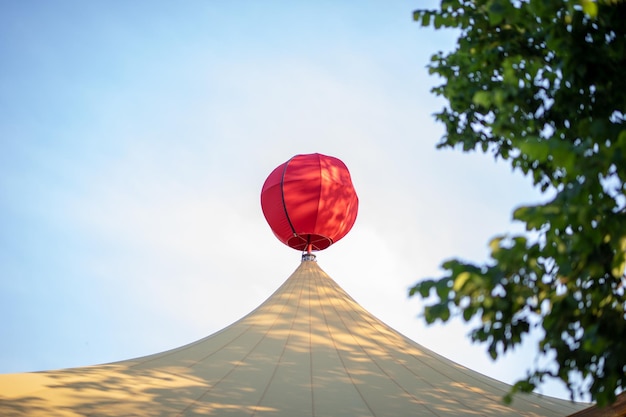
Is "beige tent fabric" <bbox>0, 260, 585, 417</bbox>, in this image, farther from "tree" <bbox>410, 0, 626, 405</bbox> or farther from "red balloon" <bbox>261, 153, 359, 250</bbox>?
"tree" <bbox>410, 0, 626, 405</bbox>

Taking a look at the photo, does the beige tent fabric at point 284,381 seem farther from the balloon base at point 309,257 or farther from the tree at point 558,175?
the tree at point 558,175

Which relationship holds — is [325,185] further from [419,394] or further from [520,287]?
[520,287]

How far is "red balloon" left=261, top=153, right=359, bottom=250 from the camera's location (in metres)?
8.38

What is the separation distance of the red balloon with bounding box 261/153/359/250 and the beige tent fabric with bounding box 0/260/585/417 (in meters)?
1.47

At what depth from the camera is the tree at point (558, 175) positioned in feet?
7.39

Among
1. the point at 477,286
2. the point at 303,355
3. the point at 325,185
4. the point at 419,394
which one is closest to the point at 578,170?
the point at 477,286

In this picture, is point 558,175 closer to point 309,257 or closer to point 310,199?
point 310,199

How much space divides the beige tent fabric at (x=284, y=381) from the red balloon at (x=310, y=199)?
1.47 meters

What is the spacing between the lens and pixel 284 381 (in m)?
5.87

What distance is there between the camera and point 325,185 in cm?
838

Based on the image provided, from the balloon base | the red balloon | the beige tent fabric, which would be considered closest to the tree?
the beige tent fabric

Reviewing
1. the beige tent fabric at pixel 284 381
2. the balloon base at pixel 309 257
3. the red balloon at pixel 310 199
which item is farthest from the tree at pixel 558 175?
the balloon base at pixel 309 257

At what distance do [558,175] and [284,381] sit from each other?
3.58 meters

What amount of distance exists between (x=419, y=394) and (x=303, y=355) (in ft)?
4.65
